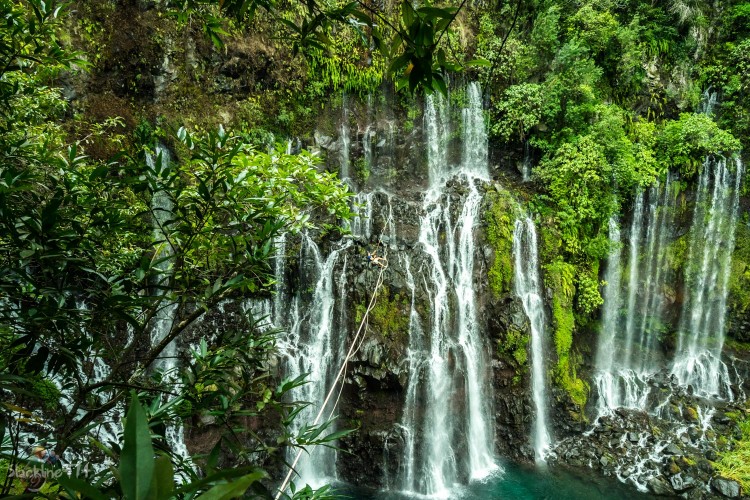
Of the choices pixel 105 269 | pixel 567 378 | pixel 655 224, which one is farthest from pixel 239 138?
pixel 655 224

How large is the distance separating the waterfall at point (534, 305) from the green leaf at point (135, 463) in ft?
32.5

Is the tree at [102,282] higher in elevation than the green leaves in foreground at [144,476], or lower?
higher

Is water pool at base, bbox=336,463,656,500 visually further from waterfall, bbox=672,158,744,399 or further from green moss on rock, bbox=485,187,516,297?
waterfall, bbox=672,158,744,399

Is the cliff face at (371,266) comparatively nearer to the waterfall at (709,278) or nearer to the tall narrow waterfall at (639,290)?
the waterfall at (709,278)

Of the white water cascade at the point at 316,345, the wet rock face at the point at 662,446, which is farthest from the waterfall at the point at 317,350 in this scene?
the wet rock face at the point at 662,446

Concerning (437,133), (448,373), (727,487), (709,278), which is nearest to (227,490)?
(448,373)

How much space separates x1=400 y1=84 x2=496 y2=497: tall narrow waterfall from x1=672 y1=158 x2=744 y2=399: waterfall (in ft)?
19.9

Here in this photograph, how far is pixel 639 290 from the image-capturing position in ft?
37.2

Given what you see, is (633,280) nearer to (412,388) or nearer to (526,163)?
(526,163)

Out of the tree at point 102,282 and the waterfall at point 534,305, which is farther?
the waterfall at point 534,305

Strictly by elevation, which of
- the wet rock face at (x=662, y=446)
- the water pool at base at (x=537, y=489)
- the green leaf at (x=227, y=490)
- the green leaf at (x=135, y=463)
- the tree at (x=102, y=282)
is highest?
the tree at (x=102, y=282)

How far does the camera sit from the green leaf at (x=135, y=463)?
0.60 metres

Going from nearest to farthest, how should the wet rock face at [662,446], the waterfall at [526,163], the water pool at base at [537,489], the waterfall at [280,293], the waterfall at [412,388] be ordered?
the water pool at base at [537,489], the wet rock face at [662,446], the waterfall at [412,388], the waterfall at [280,293], the waterfall at [526,163]

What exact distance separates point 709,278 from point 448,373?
7.92 metres
